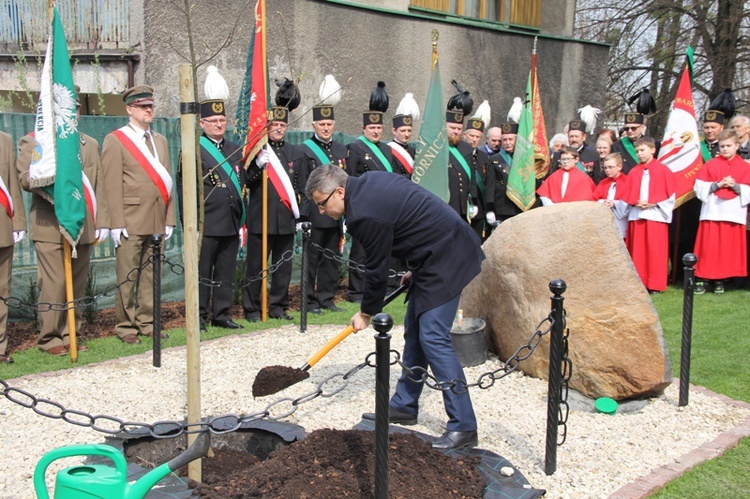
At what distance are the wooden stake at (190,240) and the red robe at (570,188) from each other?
7.06 metres

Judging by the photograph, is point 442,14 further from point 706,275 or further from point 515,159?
point 706,275

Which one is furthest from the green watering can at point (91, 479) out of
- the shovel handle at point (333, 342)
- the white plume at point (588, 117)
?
the white plume at point (588, 117)

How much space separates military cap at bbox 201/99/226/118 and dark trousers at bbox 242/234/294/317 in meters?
1.51

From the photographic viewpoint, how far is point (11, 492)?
14.5 ft

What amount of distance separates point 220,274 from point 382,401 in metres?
5.11

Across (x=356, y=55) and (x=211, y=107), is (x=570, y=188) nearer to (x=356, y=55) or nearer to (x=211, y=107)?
(x=356, y=55)

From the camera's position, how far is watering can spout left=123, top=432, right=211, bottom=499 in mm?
3357

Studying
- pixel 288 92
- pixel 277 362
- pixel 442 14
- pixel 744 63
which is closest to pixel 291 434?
pixel 277 362

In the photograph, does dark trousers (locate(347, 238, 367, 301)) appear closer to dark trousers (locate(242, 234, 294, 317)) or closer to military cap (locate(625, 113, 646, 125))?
dark trousers (locate(242, 234, 294, 317))

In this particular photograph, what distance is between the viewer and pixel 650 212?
32.8 ft

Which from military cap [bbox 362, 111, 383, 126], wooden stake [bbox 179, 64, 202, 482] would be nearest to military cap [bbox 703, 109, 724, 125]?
military cap [bbox 362, 111, 383, 126]

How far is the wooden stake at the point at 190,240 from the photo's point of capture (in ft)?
13.7

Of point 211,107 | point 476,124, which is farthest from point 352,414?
point 476,124

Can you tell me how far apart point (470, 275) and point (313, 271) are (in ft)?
15.3
